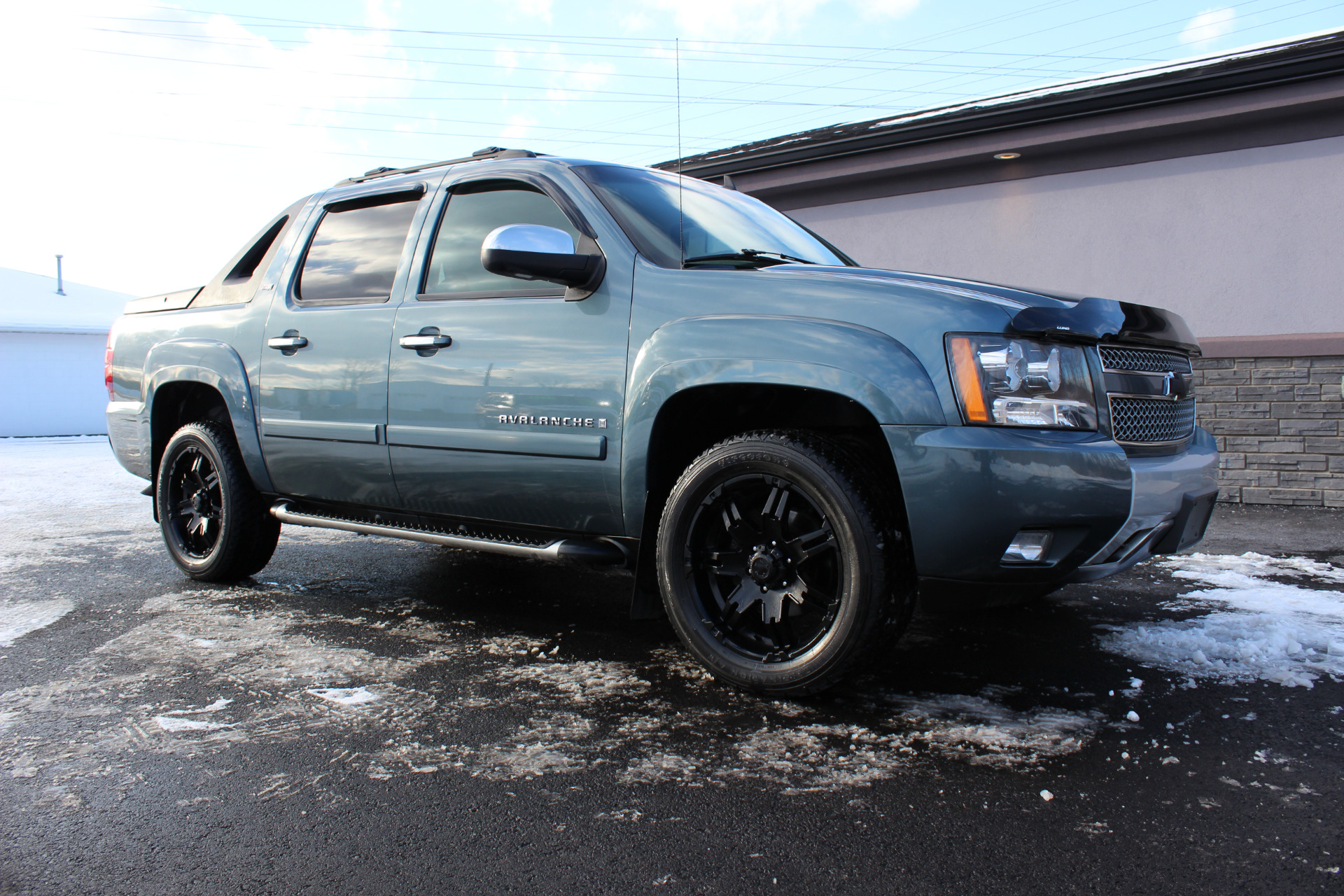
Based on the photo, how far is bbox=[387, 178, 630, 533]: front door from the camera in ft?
11.0

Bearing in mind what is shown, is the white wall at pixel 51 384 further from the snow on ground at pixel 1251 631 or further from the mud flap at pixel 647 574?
the snow on ground at pixel 1251 631

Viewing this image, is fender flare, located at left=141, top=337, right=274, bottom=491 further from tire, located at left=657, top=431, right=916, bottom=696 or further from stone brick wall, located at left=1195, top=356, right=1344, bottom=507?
stone brick wall, located at left=1195, top=356, right=1344, bottom=507

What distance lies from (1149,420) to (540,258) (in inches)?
81.2

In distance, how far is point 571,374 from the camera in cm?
338

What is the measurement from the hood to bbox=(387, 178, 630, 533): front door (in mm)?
759

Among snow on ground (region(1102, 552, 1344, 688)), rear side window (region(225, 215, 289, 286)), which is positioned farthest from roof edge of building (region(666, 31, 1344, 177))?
rear side window (region(225, 215, 289, 286))

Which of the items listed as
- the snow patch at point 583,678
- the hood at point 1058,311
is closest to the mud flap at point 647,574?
A: the snow patch at point 583,678

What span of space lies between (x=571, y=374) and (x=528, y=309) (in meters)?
0.34

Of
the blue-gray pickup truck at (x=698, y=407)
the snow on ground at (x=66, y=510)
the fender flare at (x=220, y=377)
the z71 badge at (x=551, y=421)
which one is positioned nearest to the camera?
the blue-gray pickup truck at (x=698, y=407)

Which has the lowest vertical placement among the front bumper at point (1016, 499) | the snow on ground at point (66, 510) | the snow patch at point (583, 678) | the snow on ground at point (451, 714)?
the snow on ground at point (66, 510)

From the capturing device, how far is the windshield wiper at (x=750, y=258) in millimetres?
3486

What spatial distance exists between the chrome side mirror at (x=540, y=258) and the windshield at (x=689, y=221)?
8.7 inches

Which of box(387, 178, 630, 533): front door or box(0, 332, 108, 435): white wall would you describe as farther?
box(0, 332, 108, 435): white wall

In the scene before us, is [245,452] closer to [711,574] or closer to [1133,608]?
[711,574]
